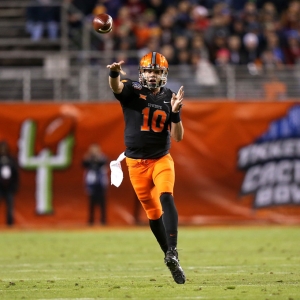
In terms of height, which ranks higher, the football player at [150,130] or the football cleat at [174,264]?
the football player at [150,130]

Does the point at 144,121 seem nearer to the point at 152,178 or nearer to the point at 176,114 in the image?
the point at 176,114

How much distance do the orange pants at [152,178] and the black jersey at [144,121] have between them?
0.07m

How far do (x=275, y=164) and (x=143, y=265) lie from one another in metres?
7.55

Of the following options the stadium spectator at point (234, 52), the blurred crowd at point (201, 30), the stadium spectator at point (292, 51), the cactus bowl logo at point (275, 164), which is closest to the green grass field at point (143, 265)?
the cactus bowl logo at point (275, 164)

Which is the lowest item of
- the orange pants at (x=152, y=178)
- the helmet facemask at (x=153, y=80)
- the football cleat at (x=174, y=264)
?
the football cleat at (x=174, y=264)

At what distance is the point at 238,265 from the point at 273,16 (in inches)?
455

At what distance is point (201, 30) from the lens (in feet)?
59.2

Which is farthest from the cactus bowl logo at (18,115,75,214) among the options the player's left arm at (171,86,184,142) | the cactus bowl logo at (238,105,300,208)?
the player's left arm at (171,86,184,142)

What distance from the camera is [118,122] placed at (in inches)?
636

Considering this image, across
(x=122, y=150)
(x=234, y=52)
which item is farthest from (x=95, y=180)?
(x=234, y=52)

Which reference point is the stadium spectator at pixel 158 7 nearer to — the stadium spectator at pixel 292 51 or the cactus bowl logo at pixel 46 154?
the stadium spectator at pixel 292 51

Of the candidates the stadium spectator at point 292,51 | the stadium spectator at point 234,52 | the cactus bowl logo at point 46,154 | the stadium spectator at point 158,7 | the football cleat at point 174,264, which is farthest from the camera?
the stadium spectator at point 158,7

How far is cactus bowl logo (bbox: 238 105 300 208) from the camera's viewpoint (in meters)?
15.7

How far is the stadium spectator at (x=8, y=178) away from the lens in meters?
16.0
